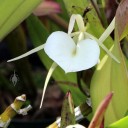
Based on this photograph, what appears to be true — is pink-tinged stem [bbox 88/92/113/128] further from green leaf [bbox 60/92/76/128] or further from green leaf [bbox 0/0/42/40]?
green leaf [bbox 0/0/42/40]

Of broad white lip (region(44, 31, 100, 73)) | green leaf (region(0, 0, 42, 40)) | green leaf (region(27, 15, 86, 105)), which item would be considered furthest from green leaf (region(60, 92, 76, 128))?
green leaf (region(27, 15, 86, 105))

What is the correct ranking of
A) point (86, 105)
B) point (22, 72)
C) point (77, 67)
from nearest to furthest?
point (77, 67) → point (86, 105) → point (22, 72)

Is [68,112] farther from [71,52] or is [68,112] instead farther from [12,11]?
[12,11]

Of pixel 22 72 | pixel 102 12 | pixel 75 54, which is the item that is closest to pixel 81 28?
pixel 75 54

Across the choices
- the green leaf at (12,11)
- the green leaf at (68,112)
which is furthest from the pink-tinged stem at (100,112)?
the green leaf at (12,11)

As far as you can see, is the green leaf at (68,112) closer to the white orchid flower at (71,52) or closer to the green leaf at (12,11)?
the white orchid flower at (71,52)

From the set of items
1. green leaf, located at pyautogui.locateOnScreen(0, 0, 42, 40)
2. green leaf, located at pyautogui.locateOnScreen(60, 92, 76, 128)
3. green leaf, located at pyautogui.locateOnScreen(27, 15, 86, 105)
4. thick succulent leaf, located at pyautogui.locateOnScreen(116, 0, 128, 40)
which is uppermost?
green leaf, located at pyautogui.locateOnScreen(0, 0, 42, 40)

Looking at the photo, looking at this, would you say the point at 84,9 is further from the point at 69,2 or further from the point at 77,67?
the point at 77,67
